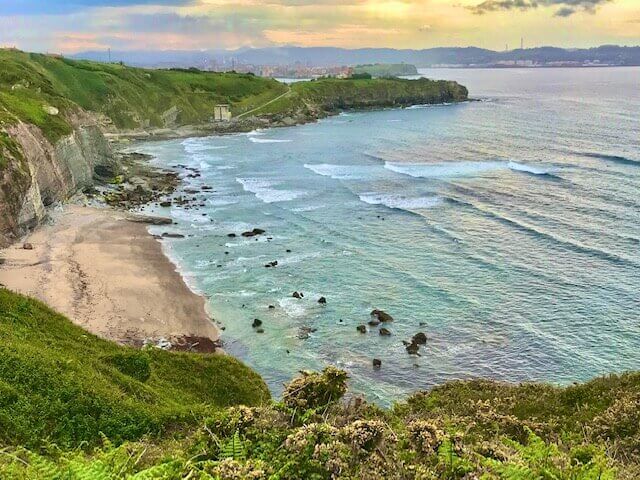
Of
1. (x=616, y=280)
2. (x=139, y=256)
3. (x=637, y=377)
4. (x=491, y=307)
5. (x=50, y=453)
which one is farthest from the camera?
(x=139, y=256)

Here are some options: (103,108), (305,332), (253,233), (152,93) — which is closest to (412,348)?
(305,332)

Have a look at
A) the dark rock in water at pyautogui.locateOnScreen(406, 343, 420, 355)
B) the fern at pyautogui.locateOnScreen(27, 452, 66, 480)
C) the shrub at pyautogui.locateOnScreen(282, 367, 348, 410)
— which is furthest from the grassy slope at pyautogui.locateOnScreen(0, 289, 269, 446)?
the dark rock in water at pyautogui.locateOnScreen(406, 343, 420, 355)

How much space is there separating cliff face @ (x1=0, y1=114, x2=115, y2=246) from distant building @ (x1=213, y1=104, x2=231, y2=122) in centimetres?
5470

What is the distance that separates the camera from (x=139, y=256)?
42250 mm

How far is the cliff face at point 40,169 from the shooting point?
41.1m

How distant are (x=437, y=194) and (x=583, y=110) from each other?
257ft

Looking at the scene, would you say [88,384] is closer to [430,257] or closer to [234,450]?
[234,450]

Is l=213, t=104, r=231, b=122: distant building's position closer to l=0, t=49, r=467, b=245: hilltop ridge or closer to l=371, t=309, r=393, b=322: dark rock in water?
l=0, t=49, r=467, b=245: hilltop ridge

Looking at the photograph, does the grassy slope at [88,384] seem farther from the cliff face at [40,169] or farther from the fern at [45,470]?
the cliff face at [40,169]

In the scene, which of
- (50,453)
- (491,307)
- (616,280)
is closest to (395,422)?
(50,453)

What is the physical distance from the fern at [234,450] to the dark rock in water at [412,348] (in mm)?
20832

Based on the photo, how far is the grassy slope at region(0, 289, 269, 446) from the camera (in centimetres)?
1420

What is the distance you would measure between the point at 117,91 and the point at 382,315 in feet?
297

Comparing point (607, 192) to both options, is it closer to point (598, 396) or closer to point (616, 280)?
point (616, 280)
